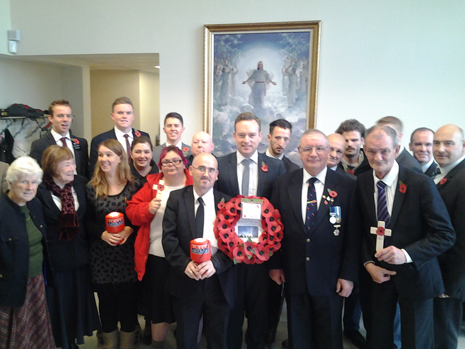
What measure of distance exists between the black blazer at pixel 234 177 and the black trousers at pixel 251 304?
564 mm

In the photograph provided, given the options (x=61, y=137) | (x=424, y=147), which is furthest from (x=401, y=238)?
(x=61, y=137)

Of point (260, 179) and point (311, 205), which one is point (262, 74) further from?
point (311, 205)

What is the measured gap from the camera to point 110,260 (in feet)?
8.95

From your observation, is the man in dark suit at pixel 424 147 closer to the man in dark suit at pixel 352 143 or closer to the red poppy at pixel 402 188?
the man in dark suit at pixel 352 143

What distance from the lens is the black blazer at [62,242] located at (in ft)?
8.35

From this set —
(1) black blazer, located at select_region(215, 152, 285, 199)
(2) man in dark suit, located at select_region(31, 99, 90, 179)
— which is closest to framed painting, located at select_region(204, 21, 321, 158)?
(2) man in dark suit, located at select_region(31, 99, 90, 179)

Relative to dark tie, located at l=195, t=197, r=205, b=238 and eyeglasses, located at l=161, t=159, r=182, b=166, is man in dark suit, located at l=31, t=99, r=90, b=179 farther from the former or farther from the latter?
dark tie, located at l=195, t=197, r=205, b=238

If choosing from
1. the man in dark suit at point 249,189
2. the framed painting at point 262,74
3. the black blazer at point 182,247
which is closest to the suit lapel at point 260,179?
the man in dark suit at point 249,189

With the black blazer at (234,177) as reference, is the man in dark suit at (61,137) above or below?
above

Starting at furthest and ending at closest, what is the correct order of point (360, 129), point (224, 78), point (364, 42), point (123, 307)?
point (224, 78)
point (364, 42)
point (360, 129)
point (123, 307)

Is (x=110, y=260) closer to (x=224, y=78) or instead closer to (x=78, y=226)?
(x=78, y=226)

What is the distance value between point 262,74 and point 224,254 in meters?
3.20

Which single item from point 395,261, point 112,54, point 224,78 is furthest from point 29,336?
point 112,54

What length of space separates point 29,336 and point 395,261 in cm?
246
